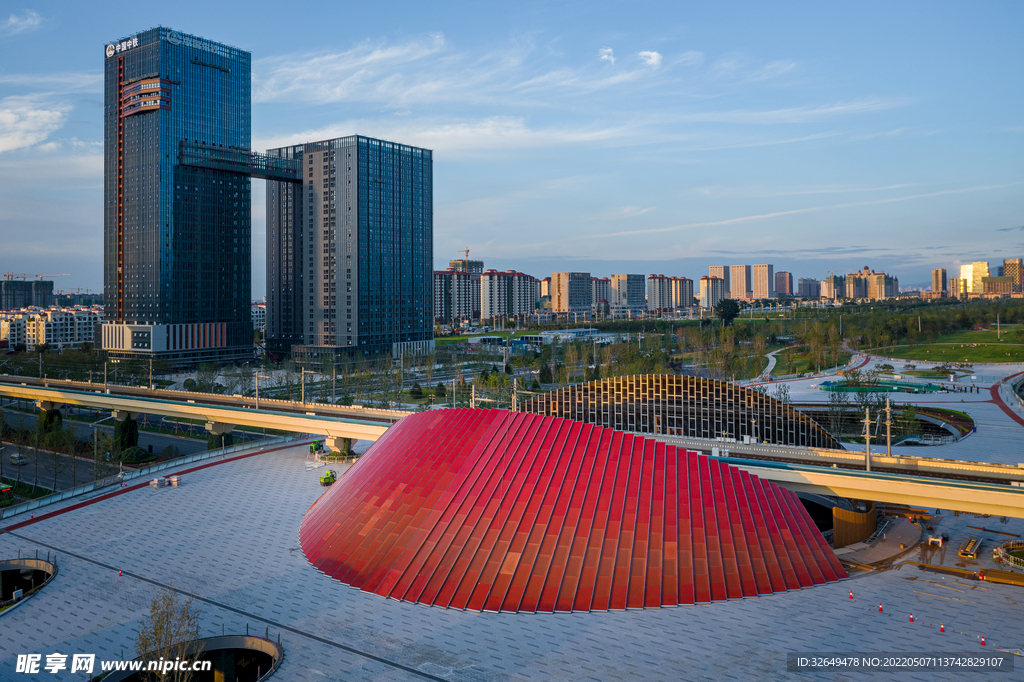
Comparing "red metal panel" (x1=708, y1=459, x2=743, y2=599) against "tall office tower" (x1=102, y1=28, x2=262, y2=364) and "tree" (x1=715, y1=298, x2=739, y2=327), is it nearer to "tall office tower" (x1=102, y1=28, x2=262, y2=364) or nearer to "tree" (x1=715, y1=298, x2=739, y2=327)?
"tall office tower" (x1=102, y1=28, x2=262, y2=364)

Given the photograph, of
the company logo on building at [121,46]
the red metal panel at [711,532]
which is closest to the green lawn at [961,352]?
the red metal panel at [711,532]

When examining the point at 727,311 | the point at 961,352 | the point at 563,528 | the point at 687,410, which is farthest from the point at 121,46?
the point at 961,352

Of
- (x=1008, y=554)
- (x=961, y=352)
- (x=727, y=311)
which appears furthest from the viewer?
A: (x=727, y=311)

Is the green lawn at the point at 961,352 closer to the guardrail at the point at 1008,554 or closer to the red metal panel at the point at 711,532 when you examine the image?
the guardrail at the point at 1008,554

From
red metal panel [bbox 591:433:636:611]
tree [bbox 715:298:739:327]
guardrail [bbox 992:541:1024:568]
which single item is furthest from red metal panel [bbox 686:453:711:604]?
tree [bbox 715:298:739:327]

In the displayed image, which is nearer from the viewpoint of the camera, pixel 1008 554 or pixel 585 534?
pixel 585 534

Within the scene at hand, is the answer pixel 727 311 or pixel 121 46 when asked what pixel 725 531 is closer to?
pixel 121 46

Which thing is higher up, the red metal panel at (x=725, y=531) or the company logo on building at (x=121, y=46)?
the company logo on building at (x=121, y=46)

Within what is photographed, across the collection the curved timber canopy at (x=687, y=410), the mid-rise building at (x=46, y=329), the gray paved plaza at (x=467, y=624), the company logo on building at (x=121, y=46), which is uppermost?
the company logo on building at (x=121, y=46)
